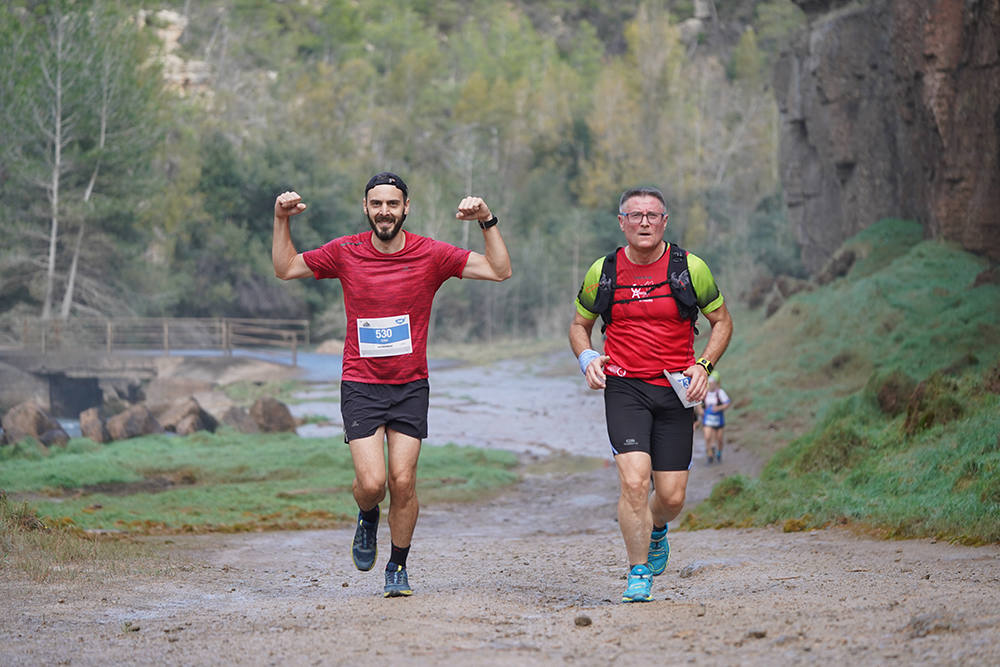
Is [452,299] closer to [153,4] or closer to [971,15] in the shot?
[153,4]

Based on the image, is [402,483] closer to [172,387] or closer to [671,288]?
[671,288]

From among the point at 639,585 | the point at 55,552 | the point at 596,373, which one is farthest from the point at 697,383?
the point at 55,552

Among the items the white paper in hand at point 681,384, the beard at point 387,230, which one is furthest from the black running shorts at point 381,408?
the white paper in hand at point 681,384

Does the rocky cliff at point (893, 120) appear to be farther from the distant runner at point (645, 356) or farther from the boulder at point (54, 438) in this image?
the boulder at point (54, 438)

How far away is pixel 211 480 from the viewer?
17.5 m

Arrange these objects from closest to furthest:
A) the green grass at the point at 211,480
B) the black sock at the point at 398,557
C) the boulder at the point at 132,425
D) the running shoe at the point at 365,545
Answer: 1. the black sock at the point at 398,557
2. the running shoe at the point at 365,545
3. the green grass at the point at 211,480
4. the boulder at the point at 132,425

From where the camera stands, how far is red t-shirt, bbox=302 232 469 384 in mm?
6234

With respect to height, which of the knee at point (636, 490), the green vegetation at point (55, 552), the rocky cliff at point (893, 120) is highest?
the rocky cliff at point (893, 120)

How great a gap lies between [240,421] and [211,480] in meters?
6.11

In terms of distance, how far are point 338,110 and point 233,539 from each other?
52.1m

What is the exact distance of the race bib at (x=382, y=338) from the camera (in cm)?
623

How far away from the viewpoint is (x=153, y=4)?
6888cm

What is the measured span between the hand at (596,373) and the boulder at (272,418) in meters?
18.0

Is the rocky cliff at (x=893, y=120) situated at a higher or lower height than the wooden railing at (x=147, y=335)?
higher
